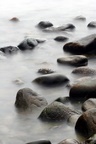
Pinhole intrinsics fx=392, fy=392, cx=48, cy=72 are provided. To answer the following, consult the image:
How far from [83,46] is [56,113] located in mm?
2768

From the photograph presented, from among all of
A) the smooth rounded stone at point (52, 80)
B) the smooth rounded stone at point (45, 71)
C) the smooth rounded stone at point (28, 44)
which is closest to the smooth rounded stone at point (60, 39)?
the smooth rounded stone at point (28, 44)

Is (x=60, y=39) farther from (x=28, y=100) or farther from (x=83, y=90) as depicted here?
(x=28, y=100)

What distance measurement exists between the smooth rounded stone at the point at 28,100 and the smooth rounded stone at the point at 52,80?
1.86 feet

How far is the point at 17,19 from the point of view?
9789mm

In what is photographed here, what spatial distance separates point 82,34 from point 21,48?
1649 mm

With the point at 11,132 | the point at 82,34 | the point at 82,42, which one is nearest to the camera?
the point at 11,132

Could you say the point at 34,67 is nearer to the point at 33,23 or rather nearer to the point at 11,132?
the point at 11,132

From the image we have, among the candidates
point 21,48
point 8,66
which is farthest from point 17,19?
point 8,66

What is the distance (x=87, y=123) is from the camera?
405 cm

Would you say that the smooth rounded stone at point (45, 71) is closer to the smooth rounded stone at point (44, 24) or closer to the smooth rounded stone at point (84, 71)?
the smooth rounded stone at point (84, 71)

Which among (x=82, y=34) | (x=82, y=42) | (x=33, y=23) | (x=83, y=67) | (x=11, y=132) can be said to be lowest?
(x=11, y=132)

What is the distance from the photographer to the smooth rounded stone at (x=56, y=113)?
174 inches

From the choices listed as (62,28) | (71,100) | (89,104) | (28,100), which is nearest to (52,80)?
(71,100)

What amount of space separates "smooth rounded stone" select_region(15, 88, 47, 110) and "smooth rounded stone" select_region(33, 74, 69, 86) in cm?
57
